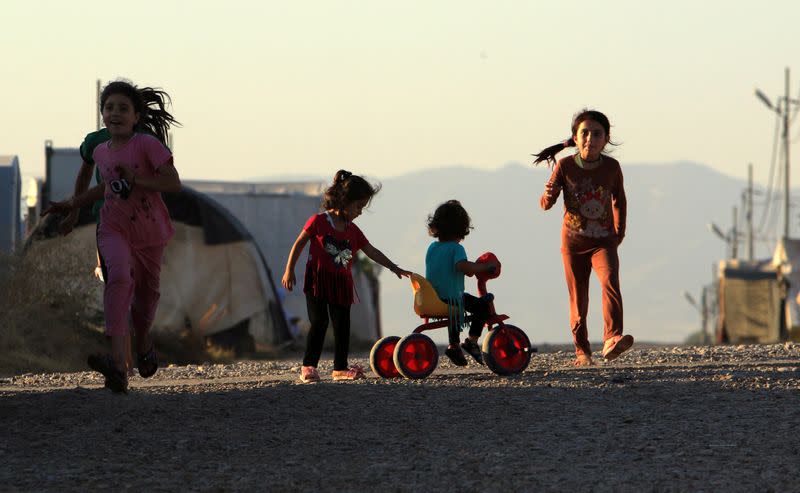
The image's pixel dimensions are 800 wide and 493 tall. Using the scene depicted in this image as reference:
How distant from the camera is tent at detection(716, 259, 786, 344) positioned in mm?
43031

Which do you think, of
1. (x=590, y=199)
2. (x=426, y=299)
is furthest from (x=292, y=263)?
(x=590, y=199)

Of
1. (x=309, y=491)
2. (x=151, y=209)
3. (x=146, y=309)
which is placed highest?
(x=151, y=209)

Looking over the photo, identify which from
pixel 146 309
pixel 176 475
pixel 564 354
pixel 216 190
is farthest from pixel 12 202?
pixel 176 475

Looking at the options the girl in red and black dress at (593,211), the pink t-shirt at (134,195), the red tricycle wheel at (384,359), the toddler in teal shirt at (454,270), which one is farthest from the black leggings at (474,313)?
the pink t-shirt at (134,195)

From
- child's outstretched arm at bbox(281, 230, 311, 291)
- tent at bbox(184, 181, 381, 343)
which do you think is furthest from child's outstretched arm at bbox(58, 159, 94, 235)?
tent at bbox(184, 181, 381, 343)

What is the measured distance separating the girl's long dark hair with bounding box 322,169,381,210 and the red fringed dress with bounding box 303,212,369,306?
12 centimetres

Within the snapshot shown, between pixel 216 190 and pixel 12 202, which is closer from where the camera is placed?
pixel 12 202

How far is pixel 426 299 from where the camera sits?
30.5 feet

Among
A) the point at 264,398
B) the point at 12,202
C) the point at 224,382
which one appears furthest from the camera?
the point at 12,202

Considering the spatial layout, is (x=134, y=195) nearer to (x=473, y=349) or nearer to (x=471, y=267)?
(x=471, y=267)

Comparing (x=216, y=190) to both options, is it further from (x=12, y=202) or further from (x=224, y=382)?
(x=224, y=382)

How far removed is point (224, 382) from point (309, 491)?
11.9ft

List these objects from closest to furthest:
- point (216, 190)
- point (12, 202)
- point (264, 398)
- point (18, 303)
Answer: point (264, 398) < point (18, 303) < point (12, 202) < point (216, 190)

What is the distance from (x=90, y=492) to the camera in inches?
245
